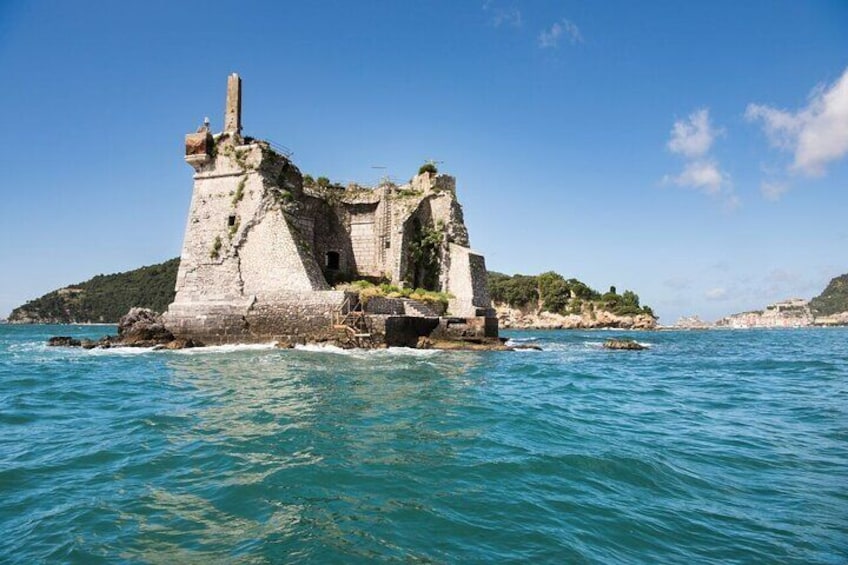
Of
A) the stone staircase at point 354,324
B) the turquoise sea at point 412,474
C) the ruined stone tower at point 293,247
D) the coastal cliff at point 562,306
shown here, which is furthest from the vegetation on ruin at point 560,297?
the turquoise sea at point 412,474

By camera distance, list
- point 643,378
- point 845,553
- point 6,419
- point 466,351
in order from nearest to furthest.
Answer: point 845,553, point 6,419, point 643,378, point 466,351

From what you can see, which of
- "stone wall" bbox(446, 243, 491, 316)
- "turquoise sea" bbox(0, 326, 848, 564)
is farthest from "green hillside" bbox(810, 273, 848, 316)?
"turquoise sea" bbox(0, 326, 848, 564)

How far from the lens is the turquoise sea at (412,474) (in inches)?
163

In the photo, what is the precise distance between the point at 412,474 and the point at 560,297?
251 ft

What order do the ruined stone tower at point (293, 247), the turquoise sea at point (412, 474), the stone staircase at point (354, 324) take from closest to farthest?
the turquoise sea at point (412, 474)
the stone staircase at point (354, 324)
the ruined stone tower at point (293, 247)

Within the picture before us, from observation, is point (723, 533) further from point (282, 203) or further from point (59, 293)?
point (59, 293)

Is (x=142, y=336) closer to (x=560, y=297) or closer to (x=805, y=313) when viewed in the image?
(x=560, y=297)

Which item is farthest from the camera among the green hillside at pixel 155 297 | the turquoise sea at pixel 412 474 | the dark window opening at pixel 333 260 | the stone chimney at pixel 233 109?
the green hillside at pixel 155 297

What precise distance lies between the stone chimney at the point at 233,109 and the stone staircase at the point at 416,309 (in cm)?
1150

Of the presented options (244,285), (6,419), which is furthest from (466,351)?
(6,419)

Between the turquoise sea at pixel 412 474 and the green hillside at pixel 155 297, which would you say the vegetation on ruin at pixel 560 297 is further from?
the turquoise sea at pixel 412 474

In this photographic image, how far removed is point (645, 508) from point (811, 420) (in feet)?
21.1

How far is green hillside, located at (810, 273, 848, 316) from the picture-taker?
14959 centimetres

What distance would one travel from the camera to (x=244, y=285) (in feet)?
77.5
